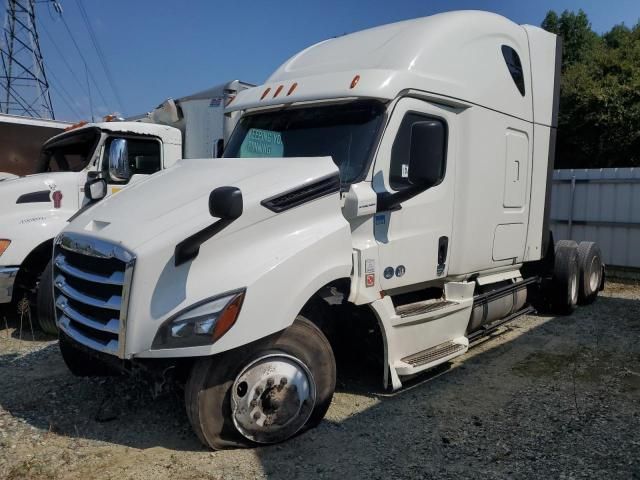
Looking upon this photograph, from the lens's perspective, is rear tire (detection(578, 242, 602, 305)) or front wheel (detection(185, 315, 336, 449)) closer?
front wheel (detection(185, 315, 336, 449))

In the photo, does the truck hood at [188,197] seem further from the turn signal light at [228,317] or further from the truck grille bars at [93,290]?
the turn signal light at [228,317]

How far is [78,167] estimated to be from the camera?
272 inches

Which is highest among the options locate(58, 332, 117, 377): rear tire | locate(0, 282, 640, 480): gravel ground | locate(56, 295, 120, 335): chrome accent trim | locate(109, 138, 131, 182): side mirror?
locate(109, 138, 131, 182): side mirror

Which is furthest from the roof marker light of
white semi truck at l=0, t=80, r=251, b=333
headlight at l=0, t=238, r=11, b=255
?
headlight at l=0, t=238, r=11, b=255

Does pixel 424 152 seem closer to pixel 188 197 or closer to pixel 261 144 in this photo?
pixel 261 144

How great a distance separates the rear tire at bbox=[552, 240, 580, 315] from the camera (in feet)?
23.9

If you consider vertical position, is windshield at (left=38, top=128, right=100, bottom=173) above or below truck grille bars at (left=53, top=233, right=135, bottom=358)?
above

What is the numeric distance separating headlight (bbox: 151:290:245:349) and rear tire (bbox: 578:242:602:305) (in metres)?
6.18

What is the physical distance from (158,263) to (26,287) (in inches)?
158

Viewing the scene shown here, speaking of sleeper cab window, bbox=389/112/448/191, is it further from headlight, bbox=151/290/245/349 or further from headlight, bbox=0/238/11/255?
headlight, bbox=0/238/11/255

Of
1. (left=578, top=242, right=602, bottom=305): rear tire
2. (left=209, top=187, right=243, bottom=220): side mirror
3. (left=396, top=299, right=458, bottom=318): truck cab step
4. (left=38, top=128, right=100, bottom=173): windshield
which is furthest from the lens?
(left=578, top=242, right=602, bottom=305): rear tire

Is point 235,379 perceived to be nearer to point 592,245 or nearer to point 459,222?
point 459,222

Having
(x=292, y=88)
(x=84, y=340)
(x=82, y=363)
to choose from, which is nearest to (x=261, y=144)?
(x=292, y=88)

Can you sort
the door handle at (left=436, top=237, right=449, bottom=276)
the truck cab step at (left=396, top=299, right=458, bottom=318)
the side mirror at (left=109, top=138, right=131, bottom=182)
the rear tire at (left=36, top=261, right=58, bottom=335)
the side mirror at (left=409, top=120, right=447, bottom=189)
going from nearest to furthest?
the side mirror at (left=409, top=120, right=447, bottom=189)
the truck cab step at (left=396, top=299, right=458, bottom=318)
the door handle at (left=436, top=237, right=449, bottom=276)
the rear tire at (left=36, top=261, right=58, bottom=335)
the side mirror at (left=109, top=138, right=131, bottom=182)
